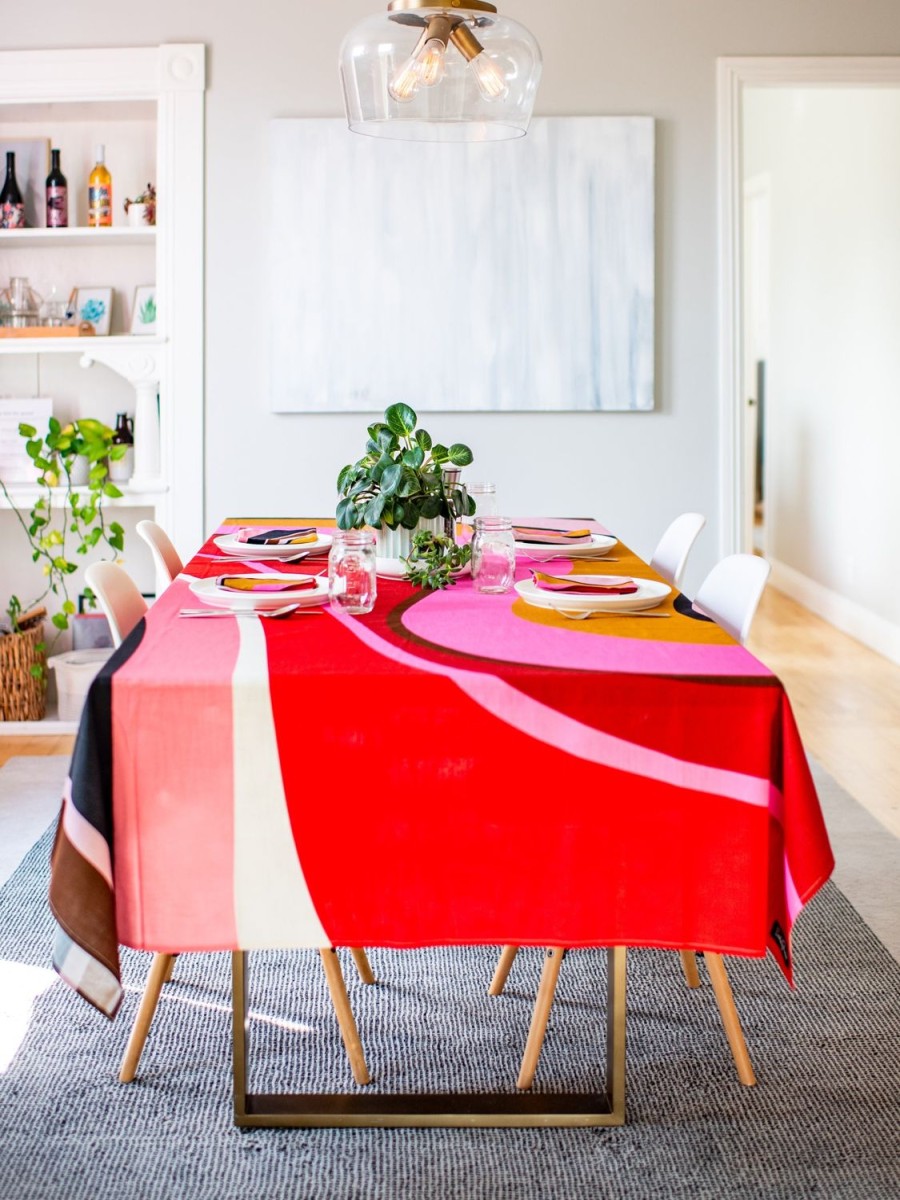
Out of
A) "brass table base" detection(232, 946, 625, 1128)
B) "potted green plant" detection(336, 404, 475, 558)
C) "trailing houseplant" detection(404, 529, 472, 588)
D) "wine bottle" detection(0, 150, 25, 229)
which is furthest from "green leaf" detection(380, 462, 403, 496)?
"wine bottle" detection(0, 150, 25, 229)

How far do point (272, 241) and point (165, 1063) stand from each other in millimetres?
2977

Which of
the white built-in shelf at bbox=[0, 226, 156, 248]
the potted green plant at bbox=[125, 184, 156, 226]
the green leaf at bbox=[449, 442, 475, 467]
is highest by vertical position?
the potted green plant at bbox=[125, 184, 156, 226]

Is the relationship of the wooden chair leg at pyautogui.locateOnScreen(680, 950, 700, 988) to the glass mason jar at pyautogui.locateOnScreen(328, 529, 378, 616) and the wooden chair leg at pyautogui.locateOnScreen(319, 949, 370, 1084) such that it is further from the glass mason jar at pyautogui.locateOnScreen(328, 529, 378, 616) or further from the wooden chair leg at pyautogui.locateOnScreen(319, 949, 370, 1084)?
the glass mason jar at pyautogui.locateOnScreen(328, 529, 378, 616)

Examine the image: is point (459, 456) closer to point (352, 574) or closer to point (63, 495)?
point (352, 574)

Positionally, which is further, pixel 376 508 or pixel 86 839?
pixel 376 508

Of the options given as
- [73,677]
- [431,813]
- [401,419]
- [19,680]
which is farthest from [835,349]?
[431,813]

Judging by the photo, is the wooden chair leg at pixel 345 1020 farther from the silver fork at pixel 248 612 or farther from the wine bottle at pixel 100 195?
the wine bottle at pixel 100 195

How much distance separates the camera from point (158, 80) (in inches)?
173

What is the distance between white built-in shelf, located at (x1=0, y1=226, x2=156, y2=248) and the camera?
176 inches

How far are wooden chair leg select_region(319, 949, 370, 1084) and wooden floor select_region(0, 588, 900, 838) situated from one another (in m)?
1.81

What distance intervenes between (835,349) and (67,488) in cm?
370

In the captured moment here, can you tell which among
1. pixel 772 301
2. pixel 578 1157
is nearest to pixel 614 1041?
pixel 578 1157

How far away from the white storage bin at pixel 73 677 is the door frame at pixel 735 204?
2195mm

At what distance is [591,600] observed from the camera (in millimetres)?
2152
